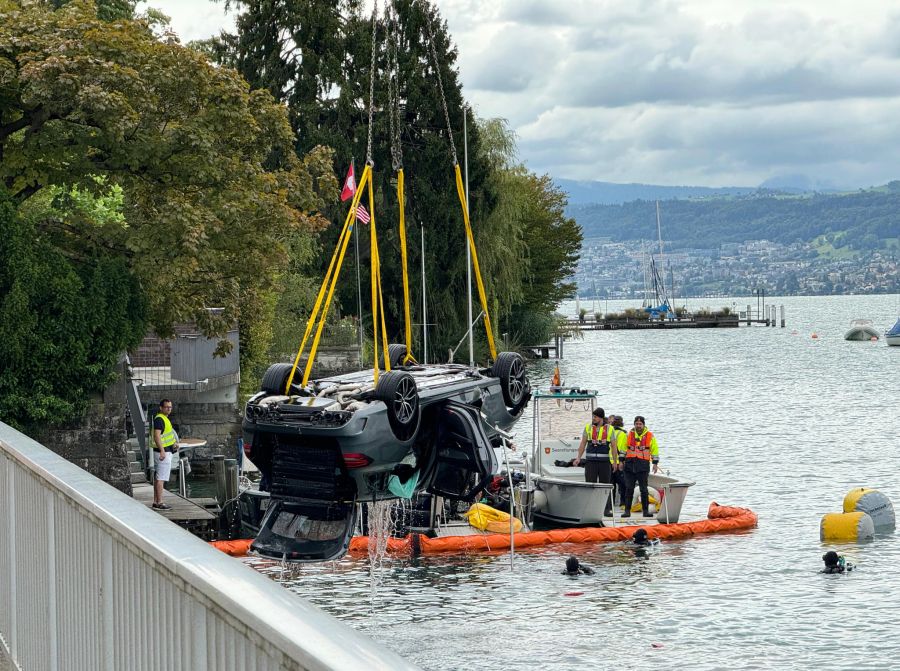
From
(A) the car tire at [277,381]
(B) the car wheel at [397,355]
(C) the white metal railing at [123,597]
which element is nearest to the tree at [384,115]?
(B) the car wheel at [397,355]

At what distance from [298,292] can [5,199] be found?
32.3 m

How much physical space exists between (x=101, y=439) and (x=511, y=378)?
11.1m

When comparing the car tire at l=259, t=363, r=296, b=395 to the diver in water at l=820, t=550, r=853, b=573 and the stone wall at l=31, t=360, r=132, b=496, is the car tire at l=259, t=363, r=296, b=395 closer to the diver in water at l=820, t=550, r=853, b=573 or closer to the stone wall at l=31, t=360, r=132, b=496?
the stone wall at l=31, t=360, r=132, b=496

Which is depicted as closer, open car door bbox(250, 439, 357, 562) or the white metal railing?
the white metal railing

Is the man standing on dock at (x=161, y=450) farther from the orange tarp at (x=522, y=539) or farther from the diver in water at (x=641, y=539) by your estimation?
the diver in water at (x=641, y=539)

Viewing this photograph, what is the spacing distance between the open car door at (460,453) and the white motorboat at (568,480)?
1152 centimetres

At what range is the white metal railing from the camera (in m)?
3.15

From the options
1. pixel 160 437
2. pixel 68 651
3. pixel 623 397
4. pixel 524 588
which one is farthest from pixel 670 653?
pixel 623 397

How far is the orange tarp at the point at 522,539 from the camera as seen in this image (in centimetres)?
2834

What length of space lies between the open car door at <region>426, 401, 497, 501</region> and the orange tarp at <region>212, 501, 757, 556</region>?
870 centimetres

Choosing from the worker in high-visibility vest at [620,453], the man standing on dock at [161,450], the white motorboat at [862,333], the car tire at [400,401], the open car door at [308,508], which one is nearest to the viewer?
the car tire at [400,401]

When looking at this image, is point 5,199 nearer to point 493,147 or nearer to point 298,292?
point 298,292

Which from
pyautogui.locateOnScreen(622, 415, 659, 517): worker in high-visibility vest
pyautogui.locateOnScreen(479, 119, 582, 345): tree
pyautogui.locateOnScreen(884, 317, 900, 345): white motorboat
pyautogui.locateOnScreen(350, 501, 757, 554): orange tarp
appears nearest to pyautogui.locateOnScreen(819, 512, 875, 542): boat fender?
pyautogui.locateOnScreen(350, 501, 757, 554): orange tarp

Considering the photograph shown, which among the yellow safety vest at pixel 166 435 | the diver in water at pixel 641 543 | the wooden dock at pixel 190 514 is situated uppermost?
the yellow safety vest at pixel 166 435
